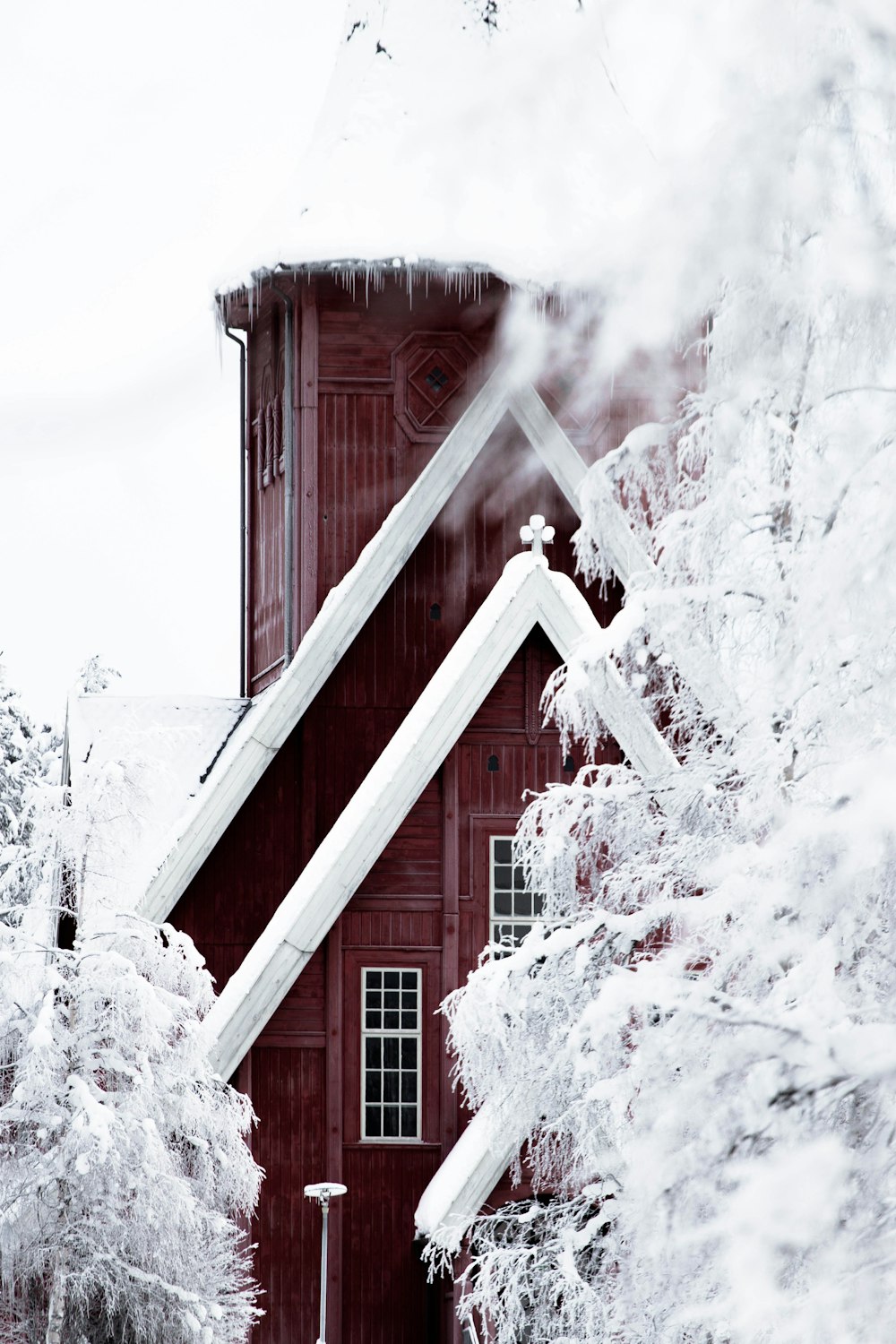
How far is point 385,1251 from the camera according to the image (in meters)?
14.5

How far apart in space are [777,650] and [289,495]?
40.6 feet

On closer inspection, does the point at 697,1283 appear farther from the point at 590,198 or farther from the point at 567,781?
the point at 567,781

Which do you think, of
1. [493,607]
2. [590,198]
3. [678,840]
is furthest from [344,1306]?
[590,198]

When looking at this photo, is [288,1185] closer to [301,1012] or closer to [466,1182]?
[301,1012]

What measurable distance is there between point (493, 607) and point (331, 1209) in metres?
5.07

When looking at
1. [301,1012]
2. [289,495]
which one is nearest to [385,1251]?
[301,1012]

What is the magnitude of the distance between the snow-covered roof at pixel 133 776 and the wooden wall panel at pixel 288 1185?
1.91m

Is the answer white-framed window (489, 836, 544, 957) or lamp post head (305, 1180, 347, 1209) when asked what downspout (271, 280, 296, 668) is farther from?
lamp post head (305, 1180, 347, 1209)

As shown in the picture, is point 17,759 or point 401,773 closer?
point 401,773

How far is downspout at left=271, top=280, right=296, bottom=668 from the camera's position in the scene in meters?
17.9

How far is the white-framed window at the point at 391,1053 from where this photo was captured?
48.3ft

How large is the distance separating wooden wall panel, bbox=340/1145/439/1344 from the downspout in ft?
17.5

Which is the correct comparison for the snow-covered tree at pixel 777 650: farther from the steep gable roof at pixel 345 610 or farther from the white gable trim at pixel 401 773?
the steep gable roof at pixel 345 610

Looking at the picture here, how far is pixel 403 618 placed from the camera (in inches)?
682
